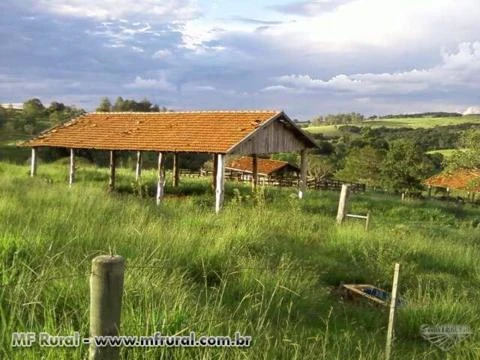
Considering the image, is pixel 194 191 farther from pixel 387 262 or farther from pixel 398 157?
pixel 398 157

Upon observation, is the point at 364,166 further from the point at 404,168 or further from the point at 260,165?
the point at 260,165

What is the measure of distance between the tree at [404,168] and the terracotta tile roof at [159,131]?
108ft

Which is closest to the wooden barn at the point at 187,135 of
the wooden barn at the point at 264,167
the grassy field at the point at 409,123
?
the wooden barn at the point at 264,167

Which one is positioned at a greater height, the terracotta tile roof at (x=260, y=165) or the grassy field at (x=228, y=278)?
the grassy field at (x=228, y=278)

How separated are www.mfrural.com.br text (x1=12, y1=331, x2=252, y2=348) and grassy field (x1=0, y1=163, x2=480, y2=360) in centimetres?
4

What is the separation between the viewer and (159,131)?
23094 millimetres

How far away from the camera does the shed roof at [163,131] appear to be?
20.8 m

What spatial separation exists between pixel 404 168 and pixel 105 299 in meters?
52.7

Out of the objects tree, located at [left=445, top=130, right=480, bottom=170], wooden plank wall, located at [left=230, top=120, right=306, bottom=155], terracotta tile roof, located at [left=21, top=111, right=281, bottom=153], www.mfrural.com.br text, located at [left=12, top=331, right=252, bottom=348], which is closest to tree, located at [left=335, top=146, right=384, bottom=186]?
tree, located at [left=445, top=130, right=480, bottom=170]

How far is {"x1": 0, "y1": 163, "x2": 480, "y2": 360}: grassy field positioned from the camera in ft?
10.5

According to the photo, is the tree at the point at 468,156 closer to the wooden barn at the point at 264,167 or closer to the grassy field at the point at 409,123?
the wooden barn at the point at 264,167

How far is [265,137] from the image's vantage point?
21.5 m

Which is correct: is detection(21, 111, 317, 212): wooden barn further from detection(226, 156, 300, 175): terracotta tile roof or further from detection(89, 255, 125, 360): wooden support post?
detection(226, 156, 300, 175): terracotta tile roof

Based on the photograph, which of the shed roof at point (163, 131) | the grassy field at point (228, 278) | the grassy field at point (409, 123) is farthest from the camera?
the grassy field at point (409, 123)
